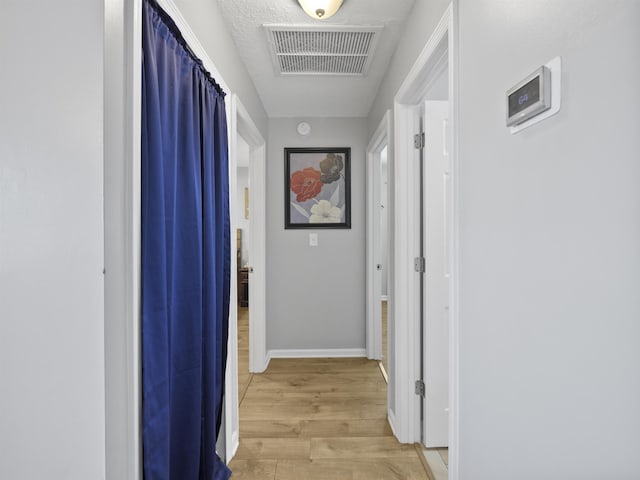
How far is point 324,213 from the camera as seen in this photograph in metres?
3.51

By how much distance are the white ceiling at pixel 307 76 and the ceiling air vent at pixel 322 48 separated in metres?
0.05

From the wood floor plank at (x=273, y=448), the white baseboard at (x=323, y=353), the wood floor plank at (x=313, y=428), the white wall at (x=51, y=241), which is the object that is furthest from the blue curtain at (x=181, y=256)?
the white baseboard at (x=323, y=353)

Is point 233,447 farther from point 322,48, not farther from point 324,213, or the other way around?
point 322,48

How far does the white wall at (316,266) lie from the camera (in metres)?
3.49

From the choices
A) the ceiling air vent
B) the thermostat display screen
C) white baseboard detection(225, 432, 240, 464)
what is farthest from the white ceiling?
white baseboard detection(225, 432, 240, 464)

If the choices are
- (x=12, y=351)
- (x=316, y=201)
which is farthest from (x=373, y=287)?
(x=12, y=351)

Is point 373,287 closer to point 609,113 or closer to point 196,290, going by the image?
point 196,290

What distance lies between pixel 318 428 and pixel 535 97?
222 centimetres

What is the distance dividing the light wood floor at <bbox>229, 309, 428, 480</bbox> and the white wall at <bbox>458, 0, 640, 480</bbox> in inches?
37.6

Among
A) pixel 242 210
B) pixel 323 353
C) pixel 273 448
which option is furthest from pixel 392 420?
pixel 242 210

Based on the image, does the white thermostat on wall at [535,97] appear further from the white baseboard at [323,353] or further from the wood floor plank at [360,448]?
the white baseboard at [323,353]

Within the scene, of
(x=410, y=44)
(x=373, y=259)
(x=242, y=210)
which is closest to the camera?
(x=410, y=44)

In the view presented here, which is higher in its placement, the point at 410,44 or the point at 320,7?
the point at 320,7

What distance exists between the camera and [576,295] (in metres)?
0.68
